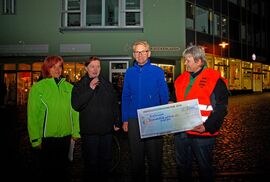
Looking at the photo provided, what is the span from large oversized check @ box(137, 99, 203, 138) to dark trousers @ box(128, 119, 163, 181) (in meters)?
0.21

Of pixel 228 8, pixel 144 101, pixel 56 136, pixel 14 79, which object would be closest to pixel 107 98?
pixel 144 101

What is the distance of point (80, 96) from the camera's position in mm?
3965

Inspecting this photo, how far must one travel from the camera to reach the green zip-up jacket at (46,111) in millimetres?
3727

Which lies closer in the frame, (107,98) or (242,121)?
(107,98)

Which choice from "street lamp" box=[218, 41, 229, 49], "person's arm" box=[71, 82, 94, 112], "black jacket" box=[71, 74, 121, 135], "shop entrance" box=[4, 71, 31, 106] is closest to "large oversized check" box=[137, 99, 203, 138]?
"black jacket" box=[71, 74, 121, 135]

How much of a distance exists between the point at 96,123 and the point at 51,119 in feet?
1.93

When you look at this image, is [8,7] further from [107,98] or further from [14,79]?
[107,98]

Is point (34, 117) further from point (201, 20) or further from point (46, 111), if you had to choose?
point (201, 20)

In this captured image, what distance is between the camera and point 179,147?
12.7ft

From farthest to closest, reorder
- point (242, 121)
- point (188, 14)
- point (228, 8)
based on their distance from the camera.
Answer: point (228, 8)
point (188, 14)
point (242, 121)

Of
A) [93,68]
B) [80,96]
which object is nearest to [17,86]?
[93,68]

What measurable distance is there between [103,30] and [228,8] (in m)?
14.3

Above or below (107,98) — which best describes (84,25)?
above

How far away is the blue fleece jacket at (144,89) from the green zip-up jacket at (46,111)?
860 millimetres
